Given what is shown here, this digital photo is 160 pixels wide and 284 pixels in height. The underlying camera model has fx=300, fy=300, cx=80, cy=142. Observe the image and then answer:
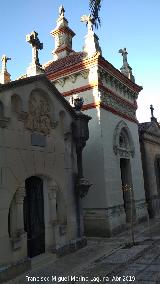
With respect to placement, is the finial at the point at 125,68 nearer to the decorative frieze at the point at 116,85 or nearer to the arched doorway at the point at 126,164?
the decorative frieze at the point at 116,85

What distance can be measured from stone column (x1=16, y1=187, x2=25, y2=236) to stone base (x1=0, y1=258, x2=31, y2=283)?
690 millimetres

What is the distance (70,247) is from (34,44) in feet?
21.4

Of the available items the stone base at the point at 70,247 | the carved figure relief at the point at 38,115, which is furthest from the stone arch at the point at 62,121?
the stone base at the point at 70,247

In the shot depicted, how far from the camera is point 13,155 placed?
24.7 ft

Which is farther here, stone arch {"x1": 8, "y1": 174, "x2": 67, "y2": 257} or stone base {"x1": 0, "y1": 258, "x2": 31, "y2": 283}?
stone arch {"x1": 8, "y1": 174, "x2": 67, "y2": 257}

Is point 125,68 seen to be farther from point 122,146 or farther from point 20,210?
point 20,210

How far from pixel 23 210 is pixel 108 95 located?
691cm

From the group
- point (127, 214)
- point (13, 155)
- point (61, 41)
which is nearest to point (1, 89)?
point (13, 155)

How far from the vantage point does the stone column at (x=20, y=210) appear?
741 cm

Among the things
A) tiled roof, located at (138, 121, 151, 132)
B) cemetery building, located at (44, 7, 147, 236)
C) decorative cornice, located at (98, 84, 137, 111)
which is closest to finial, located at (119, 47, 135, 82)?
cemetery building, located at (44, 7, 147, 236)

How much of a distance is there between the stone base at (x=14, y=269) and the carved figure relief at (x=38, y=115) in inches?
136

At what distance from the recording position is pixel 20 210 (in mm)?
7527

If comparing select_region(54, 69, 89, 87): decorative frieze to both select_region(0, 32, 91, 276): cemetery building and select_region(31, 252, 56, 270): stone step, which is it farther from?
select_region(31, 252, 56, 270): stone step

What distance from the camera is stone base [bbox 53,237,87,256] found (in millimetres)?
8547
